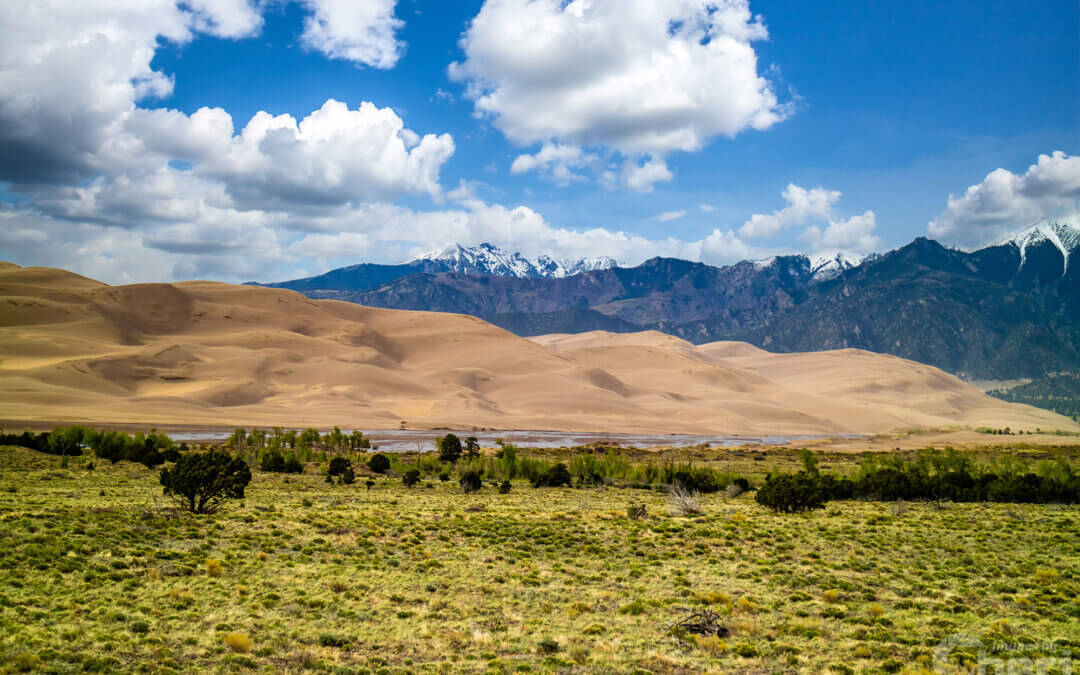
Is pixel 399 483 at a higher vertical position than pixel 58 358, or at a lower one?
lower

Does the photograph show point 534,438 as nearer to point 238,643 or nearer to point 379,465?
point 379,465

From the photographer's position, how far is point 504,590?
21.6 meters

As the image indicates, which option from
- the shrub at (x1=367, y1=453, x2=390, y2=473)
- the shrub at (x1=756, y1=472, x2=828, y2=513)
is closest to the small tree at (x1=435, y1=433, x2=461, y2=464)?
the shrub at (x1=367, y1=453, x2=390, y2=473)

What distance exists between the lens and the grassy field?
15695 mm

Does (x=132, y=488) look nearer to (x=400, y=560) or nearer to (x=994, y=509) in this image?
(x=400, y=560)

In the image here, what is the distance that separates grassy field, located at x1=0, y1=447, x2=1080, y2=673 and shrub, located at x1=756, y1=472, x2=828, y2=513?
22.5ft

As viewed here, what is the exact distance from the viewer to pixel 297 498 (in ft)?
141

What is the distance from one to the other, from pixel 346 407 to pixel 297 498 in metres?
128

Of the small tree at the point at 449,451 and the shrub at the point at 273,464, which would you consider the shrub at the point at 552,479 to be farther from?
the shrub at the point at 273,464

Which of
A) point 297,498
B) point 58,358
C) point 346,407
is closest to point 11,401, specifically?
point 58,358

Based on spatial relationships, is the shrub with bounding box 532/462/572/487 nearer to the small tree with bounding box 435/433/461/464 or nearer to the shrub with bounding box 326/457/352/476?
the shrub with bounding box 326/457/352/476

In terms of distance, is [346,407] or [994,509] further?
[346,407]

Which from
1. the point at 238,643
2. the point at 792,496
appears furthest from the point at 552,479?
the point at 238,643

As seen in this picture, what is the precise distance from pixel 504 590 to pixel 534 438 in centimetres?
12175
